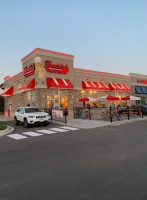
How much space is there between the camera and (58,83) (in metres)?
22.0

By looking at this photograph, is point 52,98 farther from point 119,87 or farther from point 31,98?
point 119,87

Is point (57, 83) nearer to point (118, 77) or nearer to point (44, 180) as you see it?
point (118, 77)

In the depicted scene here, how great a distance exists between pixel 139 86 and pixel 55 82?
24568mm

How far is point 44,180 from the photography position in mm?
3490

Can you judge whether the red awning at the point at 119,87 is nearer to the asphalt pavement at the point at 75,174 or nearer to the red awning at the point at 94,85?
the red awning at the point at 94,85

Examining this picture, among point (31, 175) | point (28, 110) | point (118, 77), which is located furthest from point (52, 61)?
point (31, 175)

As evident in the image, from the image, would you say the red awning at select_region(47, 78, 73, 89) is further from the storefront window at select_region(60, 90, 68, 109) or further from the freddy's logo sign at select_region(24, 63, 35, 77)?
the freddy's logo sign at select_region(24, 63, 35, 77)

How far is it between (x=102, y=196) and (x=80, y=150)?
9.84 ft

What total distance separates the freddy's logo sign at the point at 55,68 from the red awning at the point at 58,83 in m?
1.25

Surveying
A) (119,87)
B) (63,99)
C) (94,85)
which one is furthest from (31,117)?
(119,87)

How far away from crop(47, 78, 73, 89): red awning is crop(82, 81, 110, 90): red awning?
367cm

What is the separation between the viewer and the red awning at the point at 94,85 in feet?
86.1

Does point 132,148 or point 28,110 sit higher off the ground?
point 28,110

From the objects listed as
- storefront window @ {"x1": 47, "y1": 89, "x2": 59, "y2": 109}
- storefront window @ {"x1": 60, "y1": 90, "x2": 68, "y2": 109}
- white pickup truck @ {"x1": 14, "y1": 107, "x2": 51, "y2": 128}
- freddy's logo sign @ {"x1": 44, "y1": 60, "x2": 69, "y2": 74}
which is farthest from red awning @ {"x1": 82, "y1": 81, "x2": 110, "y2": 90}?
white pickup truck @ {"x1": 14, "y1": 107, "x2": 51, "y2": 128}
